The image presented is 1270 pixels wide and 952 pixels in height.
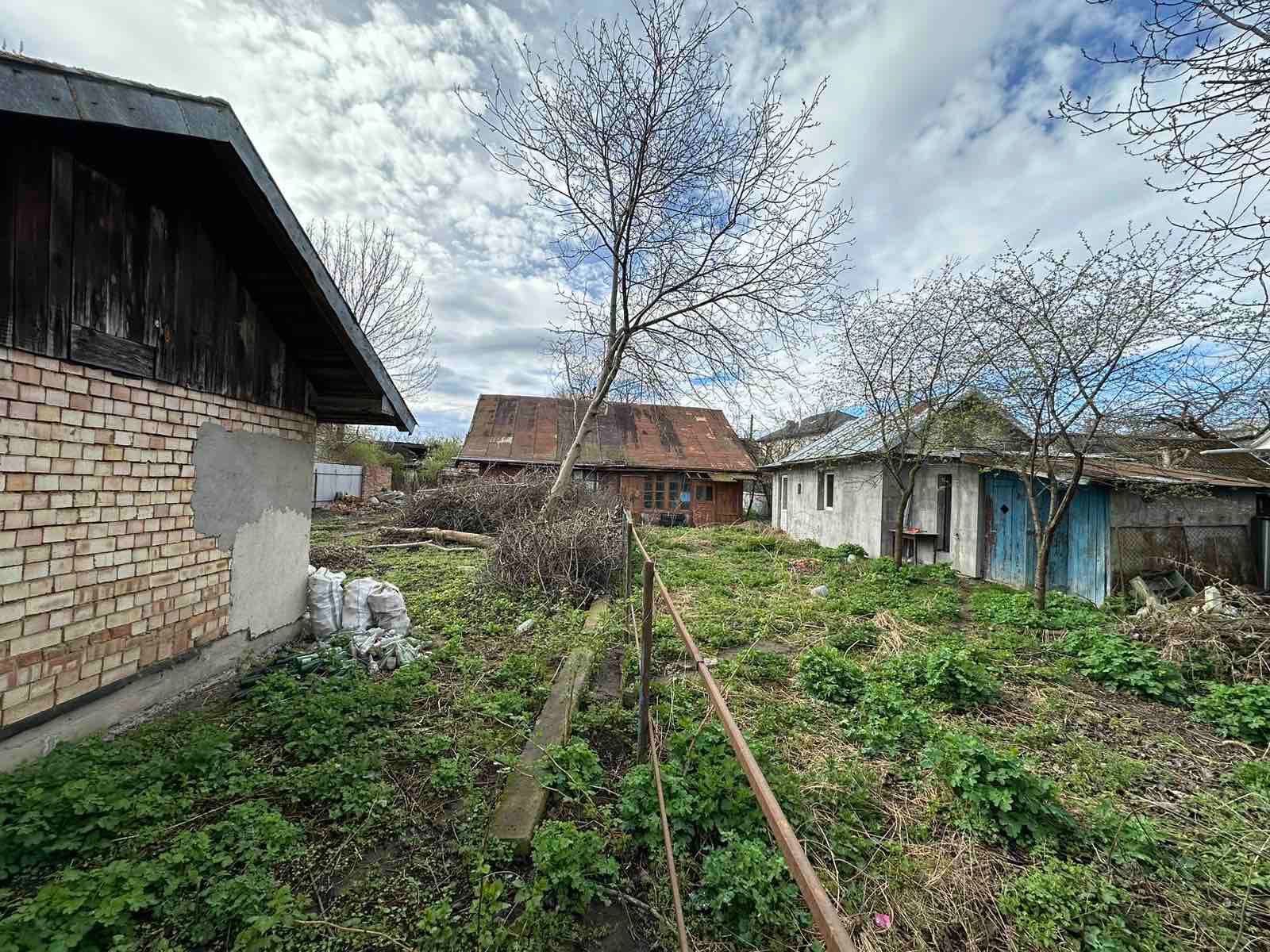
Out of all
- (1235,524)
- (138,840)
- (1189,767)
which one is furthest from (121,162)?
(1235,524)

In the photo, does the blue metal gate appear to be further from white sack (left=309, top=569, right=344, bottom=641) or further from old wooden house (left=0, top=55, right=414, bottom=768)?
old wooden house (left=0, top=55, right=414, bottom=768)

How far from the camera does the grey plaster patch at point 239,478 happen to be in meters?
4.00

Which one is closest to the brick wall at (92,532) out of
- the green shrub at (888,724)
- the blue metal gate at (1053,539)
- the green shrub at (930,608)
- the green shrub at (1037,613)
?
the green shrub at (888,724)

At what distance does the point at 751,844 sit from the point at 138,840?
295cm

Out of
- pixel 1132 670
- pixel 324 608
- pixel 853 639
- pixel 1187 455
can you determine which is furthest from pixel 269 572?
pixel 1187 455

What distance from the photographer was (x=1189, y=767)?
12.1ft

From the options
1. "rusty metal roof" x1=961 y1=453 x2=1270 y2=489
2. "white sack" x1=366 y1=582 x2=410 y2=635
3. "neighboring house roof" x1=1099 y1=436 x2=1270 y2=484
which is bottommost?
"white sack" x1=366 y1=582 x2=410 y2=635

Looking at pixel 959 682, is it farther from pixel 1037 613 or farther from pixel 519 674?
pixel 519 674

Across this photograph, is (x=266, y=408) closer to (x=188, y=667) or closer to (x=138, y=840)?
(x=188, y=667)

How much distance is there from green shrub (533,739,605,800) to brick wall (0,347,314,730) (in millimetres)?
2894

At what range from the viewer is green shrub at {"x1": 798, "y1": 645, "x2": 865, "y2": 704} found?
4594 mm

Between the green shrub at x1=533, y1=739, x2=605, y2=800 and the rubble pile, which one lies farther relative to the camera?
the rubble pile

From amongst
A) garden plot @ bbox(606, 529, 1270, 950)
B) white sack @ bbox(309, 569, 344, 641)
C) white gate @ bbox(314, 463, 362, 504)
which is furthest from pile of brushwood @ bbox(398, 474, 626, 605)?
white gate @ bbox(314, 463, 362, 504)

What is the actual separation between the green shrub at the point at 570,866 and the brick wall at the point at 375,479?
23.9 m
